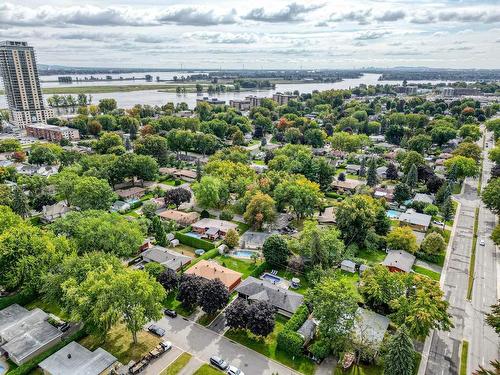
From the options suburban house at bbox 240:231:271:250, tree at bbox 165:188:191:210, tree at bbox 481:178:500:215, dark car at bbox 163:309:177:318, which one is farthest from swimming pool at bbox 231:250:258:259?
tree at bbox 481:178:500:215

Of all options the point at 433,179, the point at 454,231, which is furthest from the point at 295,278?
the point at 433,179

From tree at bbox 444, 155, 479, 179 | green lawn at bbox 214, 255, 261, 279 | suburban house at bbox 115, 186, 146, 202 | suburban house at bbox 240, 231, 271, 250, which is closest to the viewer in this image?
green lawn at bbox 214, 255, 261, 279

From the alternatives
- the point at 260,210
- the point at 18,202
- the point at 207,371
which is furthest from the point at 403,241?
the point at 18,202

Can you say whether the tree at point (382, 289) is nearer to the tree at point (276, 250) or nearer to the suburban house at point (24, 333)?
the tree at point (276, 250)

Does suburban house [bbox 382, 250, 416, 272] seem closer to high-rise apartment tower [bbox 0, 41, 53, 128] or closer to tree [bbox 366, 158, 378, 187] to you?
tree [bbox 366, 158, 378, 187]

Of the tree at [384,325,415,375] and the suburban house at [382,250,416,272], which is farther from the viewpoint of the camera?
the suburban house at [382,250,416,272]

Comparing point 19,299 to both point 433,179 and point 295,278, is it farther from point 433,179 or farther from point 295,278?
point 433,179
